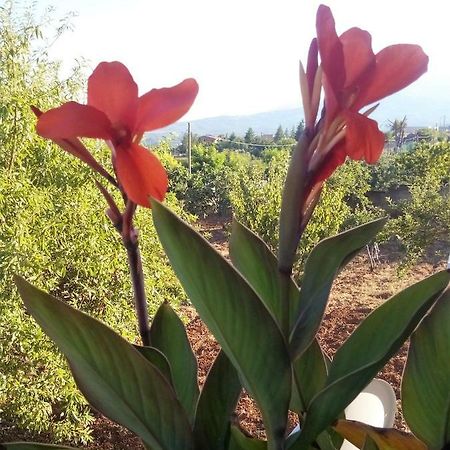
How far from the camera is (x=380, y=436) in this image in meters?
0.36

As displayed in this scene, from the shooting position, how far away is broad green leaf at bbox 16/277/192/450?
0.28 metres

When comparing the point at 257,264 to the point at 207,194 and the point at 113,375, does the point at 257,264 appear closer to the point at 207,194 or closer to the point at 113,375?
the point at 113,375

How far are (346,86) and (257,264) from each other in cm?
15

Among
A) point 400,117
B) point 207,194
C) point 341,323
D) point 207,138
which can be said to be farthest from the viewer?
point 207,138

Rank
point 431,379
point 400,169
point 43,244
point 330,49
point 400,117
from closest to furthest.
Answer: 1. point 330,49
2. point 431,379
3. point 43,244
4. point 400,169
5. point 400,117

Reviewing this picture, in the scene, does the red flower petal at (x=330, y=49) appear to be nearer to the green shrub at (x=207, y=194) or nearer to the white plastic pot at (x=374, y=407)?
the white plastic pot at (x=374, y=407)

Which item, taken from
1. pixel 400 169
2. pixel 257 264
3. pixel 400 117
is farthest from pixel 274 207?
pixel 400 117

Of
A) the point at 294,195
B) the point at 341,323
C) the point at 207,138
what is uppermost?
the point at 207,138

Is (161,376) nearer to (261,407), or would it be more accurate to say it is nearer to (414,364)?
(261,407)

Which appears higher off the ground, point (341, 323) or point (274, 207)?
point (274, 207)

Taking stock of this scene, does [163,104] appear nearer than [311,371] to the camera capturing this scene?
Yes

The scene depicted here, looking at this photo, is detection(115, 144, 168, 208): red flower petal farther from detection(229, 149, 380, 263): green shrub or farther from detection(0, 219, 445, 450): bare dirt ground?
detection(229, 149, 380, 263): green shrub

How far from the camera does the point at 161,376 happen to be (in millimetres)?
296

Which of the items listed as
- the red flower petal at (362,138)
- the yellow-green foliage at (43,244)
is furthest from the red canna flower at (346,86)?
the yellow-green foliage at (43,244)
